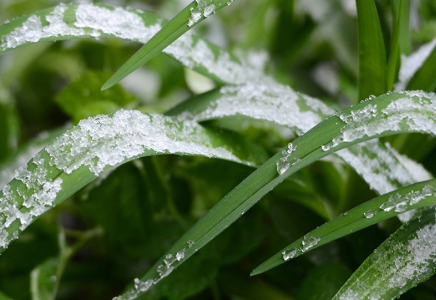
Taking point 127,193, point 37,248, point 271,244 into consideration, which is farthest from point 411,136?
point 37,248

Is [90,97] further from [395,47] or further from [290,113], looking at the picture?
[395,47]

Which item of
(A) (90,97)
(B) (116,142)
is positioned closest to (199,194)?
(A) (90,97)

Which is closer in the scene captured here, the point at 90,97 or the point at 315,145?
the point at 315,145

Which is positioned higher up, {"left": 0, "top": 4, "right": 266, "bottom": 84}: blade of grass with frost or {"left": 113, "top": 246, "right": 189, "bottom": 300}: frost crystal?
{"left": 0, "top": 4, "right": 266, "bottom": 84}: blade of grass with frost

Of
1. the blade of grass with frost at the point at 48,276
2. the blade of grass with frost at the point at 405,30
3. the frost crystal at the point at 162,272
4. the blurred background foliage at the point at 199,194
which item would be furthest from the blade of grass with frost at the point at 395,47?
the blade of grass with frost at the point at 48,276

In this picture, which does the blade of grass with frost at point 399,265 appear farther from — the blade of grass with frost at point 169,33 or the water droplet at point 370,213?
the blade of grass with frost at point 169,33

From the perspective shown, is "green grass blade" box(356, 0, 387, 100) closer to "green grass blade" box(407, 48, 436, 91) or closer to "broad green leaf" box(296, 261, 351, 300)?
"green grass blade" box(407, 48, 436, 91)

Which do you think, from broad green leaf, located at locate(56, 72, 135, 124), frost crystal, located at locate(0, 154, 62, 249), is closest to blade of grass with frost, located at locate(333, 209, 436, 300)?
frost crystal, located at locate(0, 154, 62, 249)
